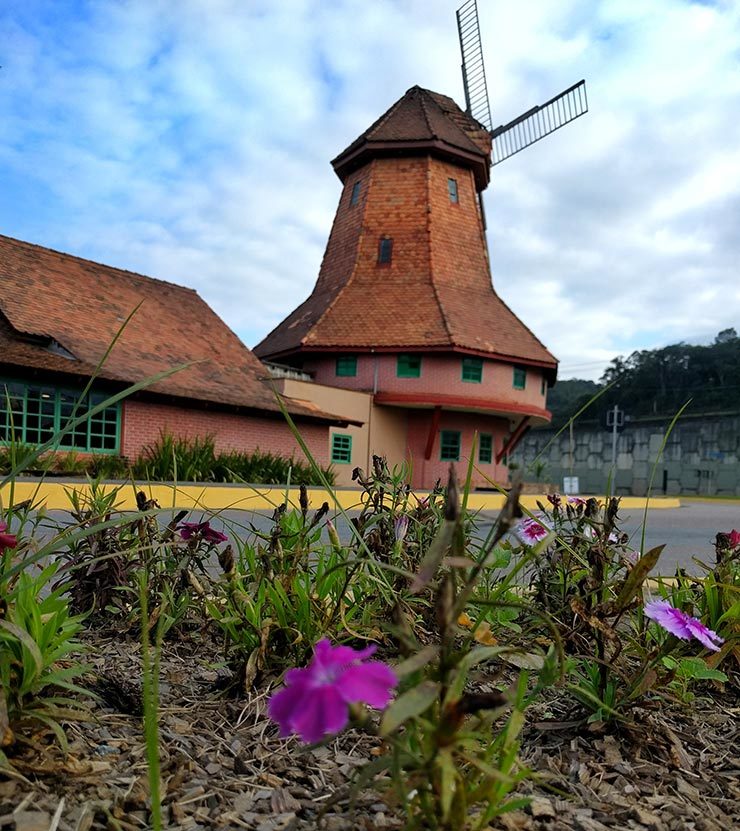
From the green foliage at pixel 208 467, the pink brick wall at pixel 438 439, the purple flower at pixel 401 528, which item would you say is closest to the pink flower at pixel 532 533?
the purple flower at pixel 401 528

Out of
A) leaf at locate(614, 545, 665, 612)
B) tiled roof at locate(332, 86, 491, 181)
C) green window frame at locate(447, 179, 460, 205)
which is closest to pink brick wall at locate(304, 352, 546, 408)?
green window frame at locate(447, 179, 460, 205)

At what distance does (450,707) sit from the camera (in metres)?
0.67

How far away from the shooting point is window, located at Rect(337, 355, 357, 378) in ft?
67.1

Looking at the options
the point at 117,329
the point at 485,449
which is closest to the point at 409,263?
the point at 485,449

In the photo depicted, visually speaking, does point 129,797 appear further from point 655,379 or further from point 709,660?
point 655,379

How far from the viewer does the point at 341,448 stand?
19.2 metres

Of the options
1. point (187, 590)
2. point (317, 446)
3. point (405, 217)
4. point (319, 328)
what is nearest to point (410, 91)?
point (405, 217)

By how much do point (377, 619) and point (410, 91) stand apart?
25.3 meters

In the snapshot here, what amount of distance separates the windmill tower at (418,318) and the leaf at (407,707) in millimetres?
17998

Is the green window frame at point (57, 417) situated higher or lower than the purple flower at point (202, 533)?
higher

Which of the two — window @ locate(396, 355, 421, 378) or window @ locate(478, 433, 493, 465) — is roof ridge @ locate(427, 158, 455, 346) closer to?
window @ locate(396, 355, 421, 378)

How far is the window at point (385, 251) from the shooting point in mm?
21203

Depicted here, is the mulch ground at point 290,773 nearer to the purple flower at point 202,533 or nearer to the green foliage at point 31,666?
the green foliage at point 31,666

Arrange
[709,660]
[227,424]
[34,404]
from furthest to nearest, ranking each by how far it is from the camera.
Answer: [227,424] < [34,404] < [709,660]
